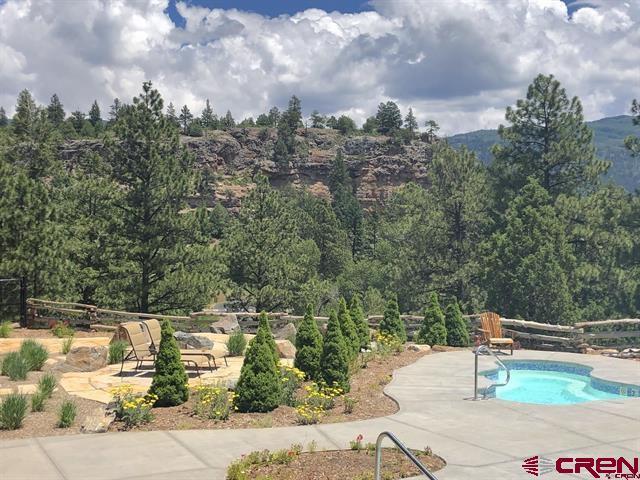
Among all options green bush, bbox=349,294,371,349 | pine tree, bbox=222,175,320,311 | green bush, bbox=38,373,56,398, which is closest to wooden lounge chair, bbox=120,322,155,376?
green bush, bbox=38,373,56,398

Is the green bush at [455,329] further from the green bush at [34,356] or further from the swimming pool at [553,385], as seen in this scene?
the green bush at [34,356]

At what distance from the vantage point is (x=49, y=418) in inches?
335

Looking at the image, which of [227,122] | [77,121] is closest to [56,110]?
[77,121]

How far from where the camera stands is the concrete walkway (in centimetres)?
640

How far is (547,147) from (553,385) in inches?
757

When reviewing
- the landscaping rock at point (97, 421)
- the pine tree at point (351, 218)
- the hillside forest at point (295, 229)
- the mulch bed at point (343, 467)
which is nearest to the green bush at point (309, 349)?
the landscaping rock at point (97, 421)

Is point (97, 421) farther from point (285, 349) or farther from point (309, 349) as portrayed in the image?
point (285, 349)

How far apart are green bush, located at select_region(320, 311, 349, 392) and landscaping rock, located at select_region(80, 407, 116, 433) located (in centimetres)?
385

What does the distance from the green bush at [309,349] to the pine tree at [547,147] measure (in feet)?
67.4

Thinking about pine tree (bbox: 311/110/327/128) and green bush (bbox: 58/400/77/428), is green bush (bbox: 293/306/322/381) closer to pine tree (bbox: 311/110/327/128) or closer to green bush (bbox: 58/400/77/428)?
green bush (bbox: 58/400/77/428)

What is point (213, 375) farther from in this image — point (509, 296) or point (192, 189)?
point (509, 296)

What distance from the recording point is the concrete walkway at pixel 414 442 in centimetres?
640

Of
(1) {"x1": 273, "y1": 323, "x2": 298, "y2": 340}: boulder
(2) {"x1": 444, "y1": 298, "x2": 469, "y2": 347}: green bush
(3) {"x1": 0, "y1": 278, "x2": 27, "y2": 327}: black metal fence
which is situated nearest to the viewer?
(2) {"x1": 444, "y1": 298, "x2": 469, "y2": 347}: green bush

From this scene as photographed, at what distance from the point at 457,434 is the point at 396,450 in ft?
4.39
